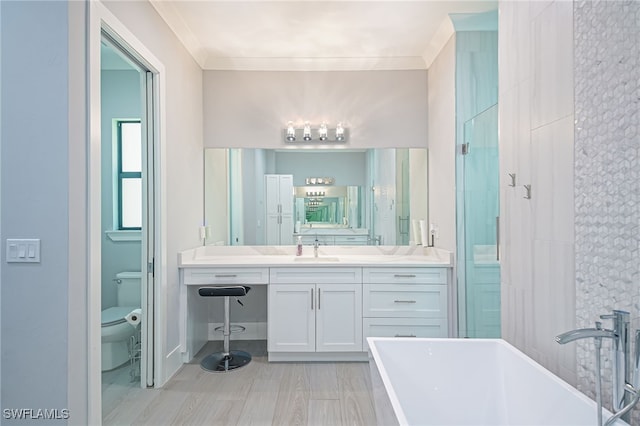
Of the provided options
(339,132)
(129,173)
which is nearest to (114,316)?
(129,173)

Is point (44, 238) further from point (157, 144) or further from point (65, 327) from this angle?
point (157, 144)

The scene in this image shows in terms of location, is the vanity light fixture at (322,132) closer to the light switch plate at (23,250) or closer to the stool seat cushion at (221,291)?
the stool seat cushion at (221,291)

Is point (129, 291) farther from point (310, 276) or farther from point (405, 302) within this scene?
point (405, 302)

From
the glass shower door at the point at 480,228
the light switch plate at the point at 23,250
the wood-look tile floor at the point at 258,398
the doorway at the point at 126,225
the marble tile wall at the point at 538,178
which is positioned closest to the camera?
the marble tile wall at the point at 538,178

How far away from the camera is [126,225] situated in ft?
12.0

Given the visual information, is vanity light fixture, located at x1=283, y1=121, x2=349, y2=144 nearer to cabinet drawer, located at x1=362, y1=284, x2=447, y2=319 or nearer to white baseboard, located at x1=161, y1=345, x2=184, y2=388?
cabinet drawer, located at x1=362, y1=284, x2=447, y2=319

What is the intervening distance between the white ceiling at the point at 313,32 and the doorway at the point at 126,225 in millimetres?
635

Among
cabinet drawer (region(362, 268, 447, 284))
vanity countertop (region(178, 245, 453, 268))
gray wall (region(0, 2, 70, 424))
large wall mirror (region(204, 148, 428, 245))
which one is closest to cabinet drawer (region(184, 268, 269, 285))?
vanity countertop (region(178, 245, 453, 268))

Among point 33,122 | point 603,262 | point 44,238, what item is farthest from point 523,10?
point 44,238

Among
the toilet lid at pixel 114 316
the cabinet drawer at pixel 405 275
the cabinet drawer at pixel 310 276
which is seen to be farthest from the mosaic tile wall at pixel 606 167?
the toilet lid at pixel 114 316

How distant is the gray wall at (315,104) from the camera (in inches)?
147

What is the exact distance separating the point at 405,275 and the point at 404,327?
1.41ft

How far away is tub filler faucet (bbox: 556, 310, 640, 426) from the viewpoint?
1.03m

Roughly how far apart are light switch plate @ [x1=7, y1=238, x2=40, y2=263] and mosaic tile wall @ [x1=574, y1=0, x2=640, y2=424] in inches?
84.0
